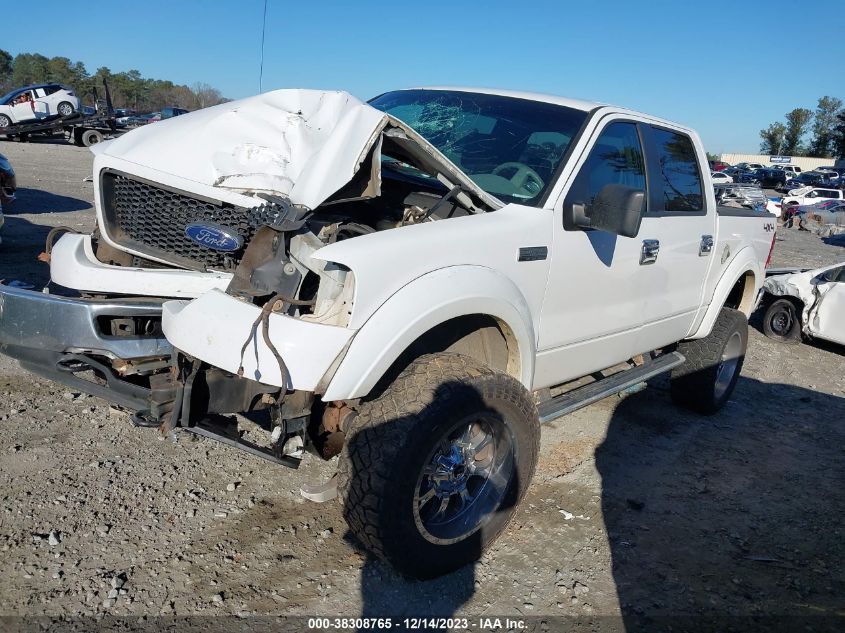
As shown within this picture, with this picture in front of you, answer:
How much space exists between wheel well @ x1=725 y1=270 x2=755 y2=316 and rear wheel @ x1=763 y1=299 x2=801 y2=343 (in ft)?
10.4

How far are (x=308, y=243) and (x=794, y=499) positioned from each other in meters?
3.45

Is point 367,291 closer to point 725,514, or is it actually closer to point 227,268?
point 227,268

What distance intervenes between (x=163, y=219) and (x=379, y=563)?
1.86 meters

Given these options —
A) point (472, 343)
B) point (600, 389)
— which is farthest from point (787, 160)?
point (472, 343)

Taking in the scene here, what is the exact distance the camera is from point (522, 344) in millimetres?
3359

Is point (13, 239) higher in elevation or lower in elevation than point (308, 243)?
lower

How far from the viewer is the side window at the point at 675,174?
4414 mm

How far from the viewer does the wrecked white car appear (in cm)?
807

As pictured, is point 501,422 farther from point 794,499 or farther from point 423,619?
point 794,499

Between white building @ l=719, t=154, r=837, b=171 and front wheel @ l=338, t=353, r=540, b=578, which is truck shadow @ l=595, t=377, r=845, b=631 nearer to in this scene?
front wheel @ l=338, t=353, r=540, b=578

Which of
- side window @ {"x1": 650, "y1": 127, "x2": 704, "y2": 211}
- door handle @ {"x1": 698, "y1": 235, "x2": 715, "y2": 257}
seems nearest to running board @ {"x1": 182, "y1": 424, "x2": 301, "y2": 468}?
side window @ {"x1": 650, "y1": 127, "x2": 704, "y2": 211}

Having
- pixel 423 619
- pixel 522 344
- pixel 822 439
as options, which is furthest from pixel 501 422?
pixel 822 439

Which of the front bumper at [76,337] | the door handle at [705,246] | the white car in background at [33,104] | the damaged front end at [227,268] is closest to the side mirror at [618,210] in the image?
the damaged front end at [227,268]

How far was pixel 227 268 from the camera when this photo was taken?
3.11 m
